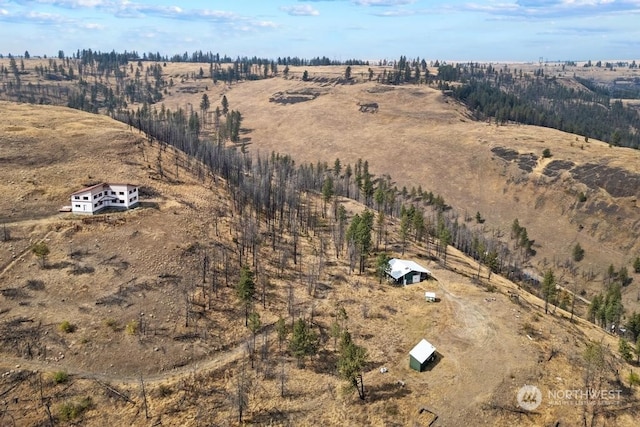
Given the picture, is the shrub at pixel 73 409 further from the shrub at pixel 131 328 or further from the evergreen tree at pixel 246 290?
the evergreen tree at pixel 246 290

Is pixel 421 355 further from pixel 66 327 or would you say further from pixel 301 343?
pixel 66 327

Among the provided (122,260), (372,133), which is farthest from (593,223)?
(122,260)

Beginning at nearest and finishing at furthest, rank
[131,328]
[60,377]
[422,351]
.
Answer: [60,377] → [422,351] → [131,328]

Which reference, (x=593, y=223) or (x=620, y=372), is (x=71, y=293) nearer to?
(x=620, y=372)

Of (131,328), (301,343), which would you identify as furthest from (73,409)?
(301,343)

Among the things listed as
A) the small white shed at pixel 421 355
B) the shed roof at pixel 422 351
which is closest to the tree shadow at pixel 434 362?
the small white shed at pixel 421 355
